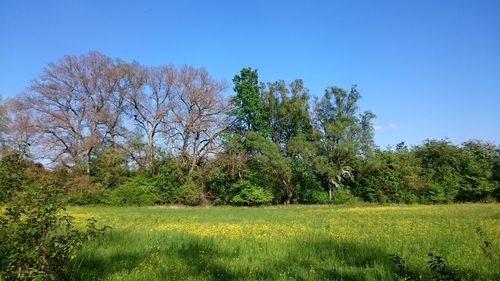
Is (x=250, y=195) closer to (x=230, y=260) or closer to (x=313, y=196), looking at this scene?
(x=313, y=196)

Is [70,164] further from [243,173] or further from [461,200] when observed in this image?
[461,200]

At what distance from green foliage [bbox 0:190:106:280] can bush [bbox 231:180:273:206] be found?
134 feet

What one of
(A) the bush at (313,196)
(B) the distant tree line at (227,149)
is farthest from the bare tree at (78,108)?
(A) the bush at (313,196)

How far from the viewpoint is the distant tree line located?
150 ft

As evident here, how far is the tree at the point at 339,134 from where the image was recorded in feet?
156

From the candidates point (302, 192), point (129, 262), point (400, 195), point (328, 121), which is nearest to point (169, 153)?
point (302, 192)

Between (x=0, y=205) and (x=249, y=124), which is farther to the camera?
(x=249, y=124)

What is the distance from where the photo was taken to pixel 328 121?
5075cm

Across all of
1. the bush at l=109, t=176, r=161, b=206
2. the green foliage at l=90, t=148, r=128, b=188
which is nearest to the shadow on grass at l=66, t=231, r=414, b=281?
the bush at l=109, t=176, r=161, b=206

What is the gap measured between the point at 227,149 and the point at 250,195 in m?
6.71

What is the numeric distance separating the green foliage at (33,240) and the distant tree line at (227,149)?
133ft

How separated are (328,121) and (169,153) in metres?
21.0

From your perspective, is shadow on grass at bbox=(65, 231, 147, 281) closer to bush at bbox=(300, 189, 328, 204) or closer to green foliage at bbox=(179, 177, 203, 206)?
green foliage at bbox=(179, 177, 203, 206)

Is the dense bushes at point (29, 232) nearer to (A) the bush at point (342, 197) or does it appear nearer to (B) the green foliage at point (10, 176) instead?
(B) the green foliage at point (10, 176)
